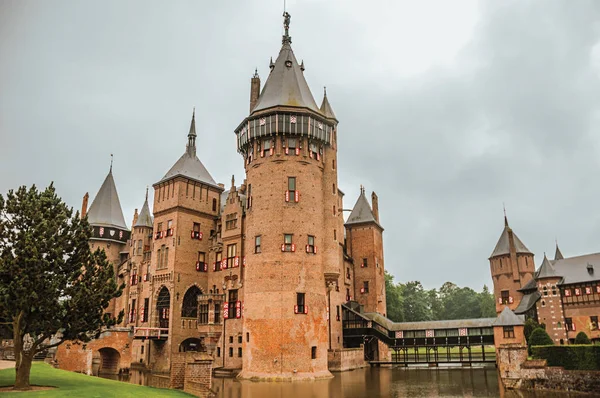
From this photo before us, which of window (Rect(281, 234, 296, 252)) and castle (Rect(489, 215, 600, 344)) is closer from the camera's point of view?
window (Rect(281, 234, 296, 252))

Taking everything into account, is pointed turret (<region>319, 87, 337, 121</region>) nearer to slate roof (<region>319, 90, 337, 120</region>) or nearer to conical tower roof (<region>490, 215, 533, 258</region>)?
slate roof (<region>319, 90, 337, 120</region>)

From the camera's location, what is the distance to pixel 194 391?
20750 millimetres

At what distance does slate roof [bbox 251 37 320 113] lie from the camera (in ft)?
120

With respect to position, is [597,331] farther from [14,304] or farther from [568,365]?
[14,304]

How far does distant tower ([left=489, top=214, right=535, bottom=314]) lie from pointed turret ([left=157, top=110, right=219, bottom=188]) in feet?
109

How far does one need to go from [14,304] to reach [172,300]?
24.4m

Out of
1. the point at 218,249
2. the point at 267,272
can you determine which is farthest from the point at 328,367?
the point at 218,249

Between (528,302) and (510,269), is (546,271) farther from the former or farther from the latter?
(510,269)

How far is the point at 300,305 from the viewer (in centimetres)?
3281

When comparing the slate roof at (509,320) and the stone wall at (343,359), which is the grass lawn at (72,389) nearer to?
the stone wall at (343,359)

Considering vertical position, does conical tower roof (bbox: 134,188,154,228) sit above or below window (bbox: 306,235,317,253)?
above

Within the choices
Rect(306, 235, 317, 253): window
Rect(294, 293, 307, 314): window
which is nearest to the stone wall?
Rect(294, 293, 307, 314): window

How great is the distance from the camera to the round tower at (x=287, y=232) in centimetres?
3206

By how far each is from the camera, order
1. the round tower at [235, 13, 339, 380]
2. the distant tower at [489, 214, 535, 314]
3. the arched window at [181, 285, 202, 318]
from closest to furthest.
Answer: the round tower at [235, 13, 339, 380], the arched window at [181, 285, 202, 318], the distant tower at [489, 214, 535, 314]
